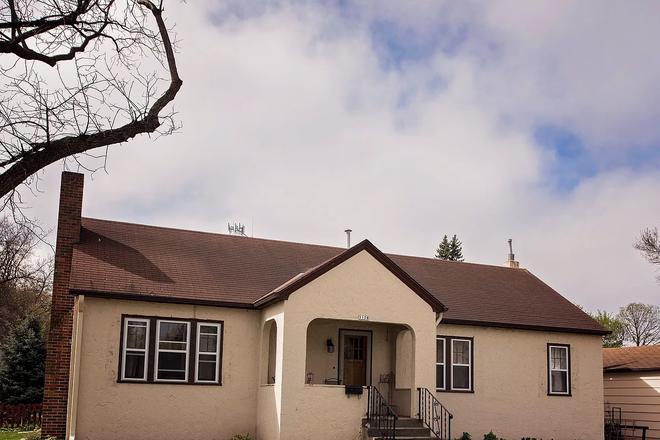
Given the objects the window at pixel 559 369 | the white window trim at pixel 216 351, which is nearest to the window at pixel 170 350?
the white window trim at pixel 216 351

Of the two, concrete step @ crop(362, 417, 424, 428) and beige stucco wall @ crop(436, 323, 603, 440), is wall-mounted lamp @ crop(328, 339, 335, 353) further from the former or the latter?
beige stucco wall @ crop(436, 323, 603, 440)

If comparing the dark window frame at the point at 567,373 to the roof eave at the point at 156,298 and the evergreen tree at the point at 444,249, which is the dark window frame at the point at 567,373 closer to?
the roof eave at the point at 156,298

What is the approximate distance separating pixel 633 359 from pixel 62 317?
19079mm

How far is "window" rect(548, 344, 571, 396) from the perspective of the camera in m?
22.0

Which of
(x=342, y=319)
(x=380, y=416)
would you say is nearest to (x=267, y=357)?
(x=342, y=319)

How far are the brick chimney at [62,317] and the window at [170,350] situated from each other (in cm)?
154

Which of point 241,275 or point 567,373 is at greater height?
point 241,275

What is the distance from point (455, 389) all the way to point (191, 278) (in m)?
8.27

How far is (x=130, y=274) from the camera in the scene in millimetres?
18281

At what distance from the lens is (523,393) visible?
2133 centimetres

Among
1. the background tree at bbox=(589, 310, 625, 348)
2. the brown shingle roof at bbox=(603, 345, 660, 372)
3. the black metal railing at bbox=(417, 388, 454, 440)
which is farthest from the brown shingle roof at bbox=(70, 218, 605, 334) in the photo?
the background tree at bbox=(589, 310, 625, 348)

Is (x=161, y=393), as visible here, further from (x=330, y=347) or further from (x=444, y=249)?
(x=444, y=249)

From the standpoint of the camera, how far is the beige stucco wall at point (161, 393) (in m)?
16.9

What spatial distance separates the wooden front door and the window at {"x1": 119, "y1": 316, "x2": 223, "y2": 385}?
12.5ft
